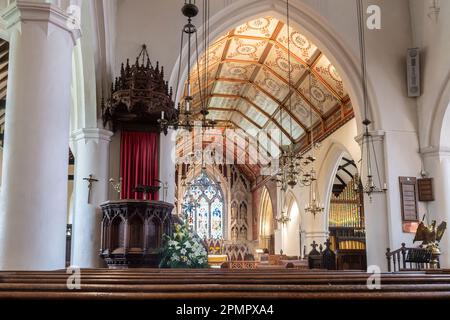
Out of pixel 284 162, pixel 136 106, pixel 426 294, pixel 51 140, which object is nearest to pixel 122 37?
pixel 136 106

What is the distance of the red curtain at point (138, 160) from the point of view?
8.77 meters

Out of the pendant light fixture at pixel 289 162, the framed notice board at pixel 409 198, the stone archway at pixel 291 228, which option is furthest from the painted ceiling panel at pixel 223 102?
the framed notice board at pixel 409 198

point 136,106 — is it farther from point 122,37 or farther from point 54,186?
point 54,186

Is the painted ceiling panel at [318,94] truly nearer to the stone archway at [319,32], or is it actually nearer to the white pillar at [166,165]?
the stone archway at [319,32]

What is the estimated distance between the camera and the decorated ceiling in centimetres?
1229

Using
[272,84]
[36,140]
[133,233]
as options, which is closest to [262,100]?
[272,84]

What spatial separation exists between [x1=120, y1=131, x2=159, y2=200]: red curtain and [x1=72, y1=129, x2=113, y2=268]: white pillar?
0.31 metres

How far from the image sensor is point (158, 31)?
959 cm

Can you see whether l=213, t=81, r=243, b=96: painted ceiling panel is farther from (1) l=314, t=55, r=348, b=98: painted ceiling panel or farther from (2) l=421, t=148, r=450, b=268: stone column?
(2) l=421, t=148, r=450, b=268: stone column

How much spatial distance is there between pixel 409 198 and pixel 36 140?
24.2 feet

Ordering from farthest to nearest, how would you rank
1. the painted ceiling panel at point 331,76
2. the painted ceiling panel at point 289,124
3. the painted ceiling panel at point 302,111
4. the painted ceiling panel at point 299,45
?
the painted ceiling panel at point 289,124 → the painted ceiling panel at point 302,111 → the painted ceiling panel at point 331,76 → the painted ceiling panel at point 299,45

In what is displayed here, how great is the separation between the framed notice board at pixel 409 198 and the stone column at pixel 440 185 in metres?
0.32

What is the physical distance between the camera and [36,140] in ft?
14.5

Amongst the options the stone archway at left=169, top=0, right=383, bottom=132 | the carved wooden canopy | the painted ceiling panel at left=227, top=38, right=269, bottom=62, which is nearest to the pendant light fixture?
the stone archway at left=169, top=0, right=383, bottom=132
